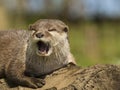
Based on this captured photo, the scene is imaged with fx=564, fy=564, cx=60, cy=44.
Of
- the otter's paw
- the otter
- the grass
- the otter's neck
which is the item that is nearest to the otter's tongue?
the otter

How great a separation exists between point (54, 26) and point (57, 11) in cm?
2209

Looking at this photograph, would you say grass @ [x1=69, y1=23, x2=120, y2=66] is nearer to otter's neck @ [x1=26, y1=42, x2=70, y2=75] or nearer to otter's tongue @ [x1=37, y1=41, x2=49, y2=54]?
otter's neck @ [x1=26, y1=42, x2=70, y2=75]

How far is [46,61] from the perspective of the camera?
706 centimetres

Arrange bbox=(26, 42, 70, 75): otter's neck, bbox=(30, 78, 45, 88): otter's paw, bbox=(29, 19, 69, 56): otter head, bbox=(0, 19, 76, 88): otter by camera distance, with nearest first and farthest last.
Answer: bbox=(29, 19, 69, 56): otter head
bbox=(0, 19, 76, 88): otter
bbox=(30, 78, 45, 88): otter's paw
bbox=(26, 42, 70, 75): otter's neck

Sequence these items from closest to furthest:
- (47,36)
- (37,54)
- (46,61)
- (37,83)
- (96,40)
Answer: (47,36), (37,54), (37,83), (46,61), (96,40)

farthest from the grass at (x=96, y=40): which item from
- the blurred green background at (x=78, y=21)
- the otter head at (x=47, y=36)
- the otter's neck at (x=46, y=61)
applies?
the otter head at (x=47, y=36)

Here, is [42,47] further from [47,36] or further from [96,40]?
[96,40]

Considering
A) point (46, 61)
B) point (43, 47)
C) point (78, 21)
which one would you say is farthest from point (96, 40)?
point (43, 47)

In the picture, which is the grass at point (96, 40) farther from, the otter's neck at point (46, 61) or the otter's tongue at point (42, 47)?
the otter's tongue at point (42, 47)

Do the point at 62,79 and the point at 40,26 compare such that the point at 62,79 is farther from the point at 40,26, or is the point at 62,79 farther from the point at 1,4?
the point at 1,4

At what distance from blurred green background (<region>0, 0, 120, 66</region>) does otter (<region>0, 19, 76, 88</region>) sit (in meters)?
11.0

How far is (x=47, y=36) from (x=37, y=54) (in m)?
0.29

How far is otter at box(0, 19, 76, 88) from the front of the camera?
668 cm

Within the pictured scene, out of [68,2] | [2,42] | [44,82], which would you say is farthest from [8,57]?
[68,2]
